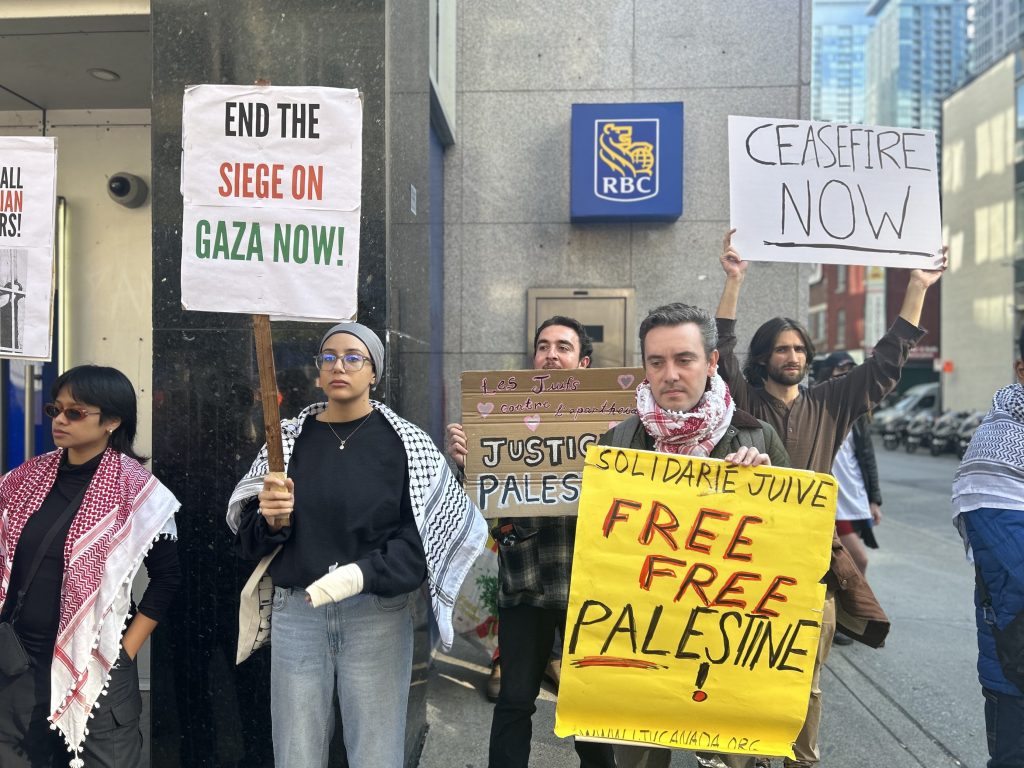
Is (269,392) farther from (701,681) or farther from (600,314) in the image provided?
(600,314)

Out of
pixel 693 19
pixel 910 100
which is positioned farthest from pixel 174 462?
pixel 910 100

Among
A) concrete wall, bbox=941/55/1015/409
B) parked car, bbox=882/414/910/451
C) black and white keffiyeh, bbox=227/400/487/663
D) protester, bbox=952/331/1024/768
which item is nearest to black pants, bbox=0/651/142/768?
black and white keffiyeh, bbox=227/400/487/663

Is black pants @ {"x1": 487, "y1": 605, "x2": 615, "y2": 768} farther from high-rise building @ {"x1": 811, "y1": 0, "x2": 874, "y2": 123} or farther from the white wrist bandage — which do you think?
high-rise building @ {"x1": 811, "y1": 0, "x2": 874, "y2": 123}

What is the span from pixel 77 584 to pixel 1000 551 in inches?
117

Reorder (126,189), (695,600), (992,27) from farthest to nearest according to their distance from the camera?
(992,27) → (126,189) → (695,600)

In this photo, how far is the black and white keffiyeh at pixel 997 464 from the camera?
2.58 metres

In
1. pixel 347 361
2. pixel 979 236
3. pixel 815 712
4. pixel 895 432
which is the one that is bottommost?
pixel 895 432

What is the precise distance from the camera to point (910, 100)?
10256cm

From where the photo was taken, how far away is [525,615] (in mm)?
3008

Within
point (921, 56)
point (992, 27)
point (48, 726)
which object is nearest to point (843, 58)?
point (921, 56)

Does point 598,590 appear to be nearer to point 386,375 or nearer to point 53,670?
point 386,375

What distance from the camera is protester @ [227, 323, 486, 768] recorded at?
253cm

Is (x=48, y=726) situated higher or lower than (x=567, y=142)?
lower

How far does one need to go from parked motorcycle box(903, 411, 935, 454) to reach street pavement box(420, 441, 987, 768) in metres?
20.5
